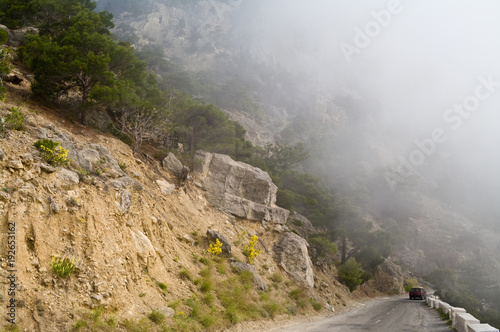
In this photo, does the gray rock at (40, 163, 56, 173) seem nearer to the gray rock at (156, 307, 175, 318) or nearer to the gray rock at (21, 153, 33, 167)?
the gray rock at (21, 153, 33, 167)

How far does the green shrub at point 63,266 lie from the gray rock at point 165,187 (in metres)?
8.62

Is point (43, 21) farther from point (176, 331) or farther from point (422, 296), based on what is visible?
point (422, 296)

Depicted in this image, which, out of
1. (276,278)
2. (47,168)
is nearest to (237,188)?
(276,278)

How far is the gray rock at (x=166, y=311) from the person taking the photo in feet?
32.4

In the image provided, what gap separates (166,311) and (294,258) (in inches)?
554

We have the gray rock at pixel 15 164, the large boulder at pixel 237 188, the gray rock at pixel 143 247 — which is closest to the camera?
the gray rock at pixel 15 164

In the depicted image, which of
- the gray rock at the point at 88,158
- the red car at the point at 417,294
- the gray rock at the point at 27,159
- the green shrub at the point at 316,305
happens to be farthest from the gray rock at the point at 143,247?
the red car at the point at 417,294

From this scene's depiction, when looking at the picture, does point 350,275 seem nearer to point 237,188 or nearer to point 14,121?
point 237,188

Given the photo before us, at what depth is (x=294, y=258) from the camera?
894 inches

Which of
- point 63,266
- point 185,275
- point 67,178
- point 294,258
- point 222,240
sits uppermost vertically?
point 67,178

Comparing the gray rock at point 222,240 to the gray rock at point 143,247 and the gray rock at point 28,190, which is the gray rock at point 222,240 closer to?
the gray rock at point 143,247

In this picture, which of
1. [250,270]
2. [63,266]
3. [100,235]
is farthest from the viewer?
[250,270]

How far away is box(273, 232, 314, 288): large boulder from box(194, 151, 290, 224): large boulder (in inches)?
68.2

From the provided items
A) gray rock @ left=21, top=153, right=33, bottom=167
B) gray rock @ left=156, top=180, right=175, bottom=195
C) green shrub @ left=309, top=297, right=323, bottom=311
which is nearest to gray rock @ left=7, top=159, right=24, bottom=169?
gray rock @ left=21, top=153, right=33, bottom=167
